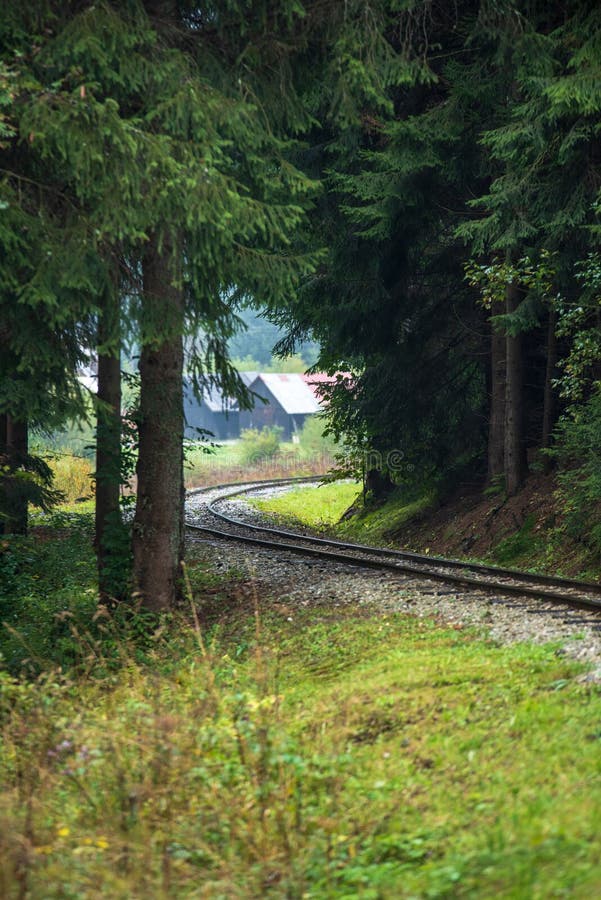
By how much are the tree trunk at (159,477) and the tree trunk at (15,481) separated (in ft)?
20.3

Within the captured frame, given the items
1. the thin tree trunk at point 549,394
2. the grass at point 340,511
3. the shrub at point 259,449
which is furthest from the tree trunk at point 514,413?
the shrub at point 259,449

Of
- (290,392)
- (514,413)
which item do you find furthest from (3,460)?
(290,392)

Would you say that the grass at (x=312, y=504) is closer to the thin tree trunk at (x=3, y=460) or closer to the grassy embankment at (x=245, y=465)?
the grassy embankment at (x=245, y=465)

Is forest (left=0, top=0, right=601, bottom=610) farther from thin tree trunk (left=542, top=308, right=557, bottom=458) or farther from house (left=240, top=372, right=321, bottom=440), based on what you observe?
house (left=240, top=372, right=321, bottom=440)

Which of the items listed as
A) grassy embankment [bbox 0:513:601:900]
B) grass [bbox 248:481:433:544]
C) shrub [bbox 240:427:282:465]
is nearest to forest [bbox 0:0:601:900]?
grassy embankment [bbox 0:513:601:900]

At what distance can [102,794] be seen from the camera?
5.49 m

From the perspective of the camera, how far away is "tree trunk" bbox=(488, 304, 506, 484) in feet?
58.6

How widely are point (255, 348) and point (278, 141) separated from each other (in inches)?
3990

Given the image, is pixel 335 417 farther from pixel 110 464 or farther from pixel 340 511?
pixel 340 511

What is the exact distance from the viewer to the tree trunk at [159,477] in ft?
34.9

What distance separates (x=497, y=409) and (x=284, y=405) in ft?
190

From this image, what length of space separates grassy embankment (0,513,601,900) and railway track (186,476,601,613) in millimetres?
2852

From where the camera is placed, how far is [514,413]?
16.8 m

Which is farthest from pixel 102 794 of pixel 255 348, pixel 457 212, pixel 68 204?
pixel 255 348
